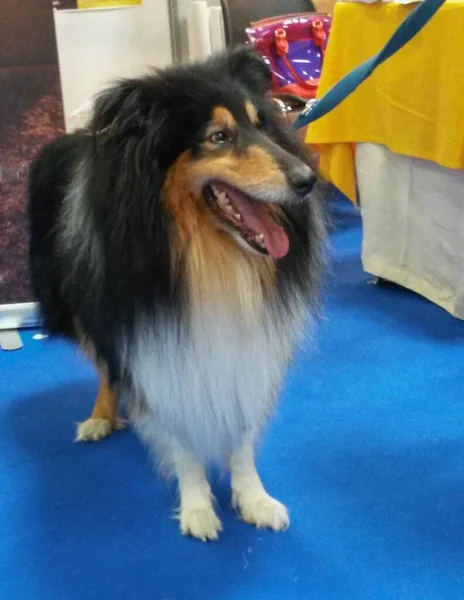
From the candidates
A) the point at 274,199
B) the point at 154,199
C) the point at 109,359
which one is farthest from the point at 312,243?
the point at 109,359

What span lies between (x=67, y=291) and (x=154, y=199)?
0.54m

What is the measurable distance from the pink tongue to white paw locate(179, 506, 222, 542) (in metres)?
0.68

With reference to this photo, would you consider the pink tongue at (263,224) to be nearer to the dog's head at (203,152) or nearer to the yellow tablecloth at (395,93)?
the dog's head at (203,152)

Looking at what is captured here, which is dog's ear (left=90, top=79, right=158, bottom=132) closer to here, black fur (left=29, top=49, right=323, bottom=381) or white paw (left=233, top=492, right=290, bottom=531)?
black fur (left=29, top=49, right=323, bottom=381)

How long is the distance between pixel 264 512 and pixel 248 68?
3.47 feet

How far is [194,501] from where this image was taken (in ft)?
5.74

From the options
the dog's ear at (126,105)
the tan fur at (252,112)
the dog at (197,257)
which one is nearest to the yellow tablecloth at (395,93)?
the dog at (197,257)

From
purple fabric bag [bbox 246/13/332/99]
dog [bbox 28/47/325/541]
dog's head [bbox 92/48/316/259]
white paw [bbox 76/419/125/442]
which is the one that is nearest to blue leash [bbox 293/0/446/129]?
dog [bbox 28/47/325/541]

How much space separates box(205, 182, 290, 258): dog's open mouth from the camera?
144 centimetres

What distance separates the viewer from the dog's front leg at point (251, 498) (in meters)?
1.73

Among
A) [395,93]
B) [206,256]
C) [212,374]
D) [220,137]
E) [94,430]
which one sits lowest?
[94,430]

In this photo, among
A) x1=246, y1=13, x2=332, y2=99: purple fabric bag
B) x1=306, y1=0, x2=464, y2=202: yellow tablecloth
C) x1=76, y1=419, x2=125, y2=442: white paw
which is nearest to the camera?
x1=76, y1=419, x2=125, y2=442: white paw

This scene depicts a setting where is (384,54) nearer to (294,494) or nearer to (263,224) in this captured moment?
(263,224)

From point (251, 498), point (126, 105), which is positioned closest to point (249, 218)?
point (126, 105)
